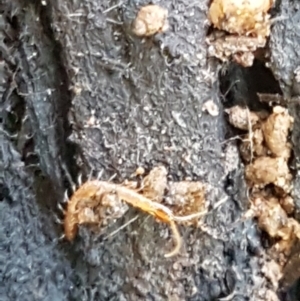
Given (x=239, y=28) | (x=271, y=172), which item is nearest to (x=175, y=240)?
(x=271, y=172)

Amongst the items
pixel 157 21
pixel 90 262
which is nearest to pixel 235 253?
pixel 90 262

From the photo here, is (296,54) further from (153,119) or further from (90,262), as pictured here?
(90,262)

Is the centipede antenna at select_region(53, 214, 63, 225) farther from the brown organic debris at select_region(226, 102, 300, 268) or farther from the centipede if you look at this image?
the brown organic debris at select_region(226, 102, 300, 268)

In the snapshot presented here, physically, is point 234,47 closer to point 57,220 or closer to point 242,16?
point 242,16

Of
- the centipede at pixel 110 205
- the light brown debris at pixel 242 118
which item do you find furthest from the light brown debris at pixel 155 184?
the light brown debris at pixel 242 118

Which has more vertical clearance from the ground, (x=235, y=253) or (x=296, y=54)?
(x=296, y=54)

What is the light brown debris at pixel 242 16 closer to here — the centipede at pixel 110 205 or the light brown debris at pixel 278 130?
the light brown debris at pixel 278 130

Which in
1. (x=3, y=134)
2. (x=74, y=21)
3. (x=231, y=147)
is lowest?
(x=231, y=147)
